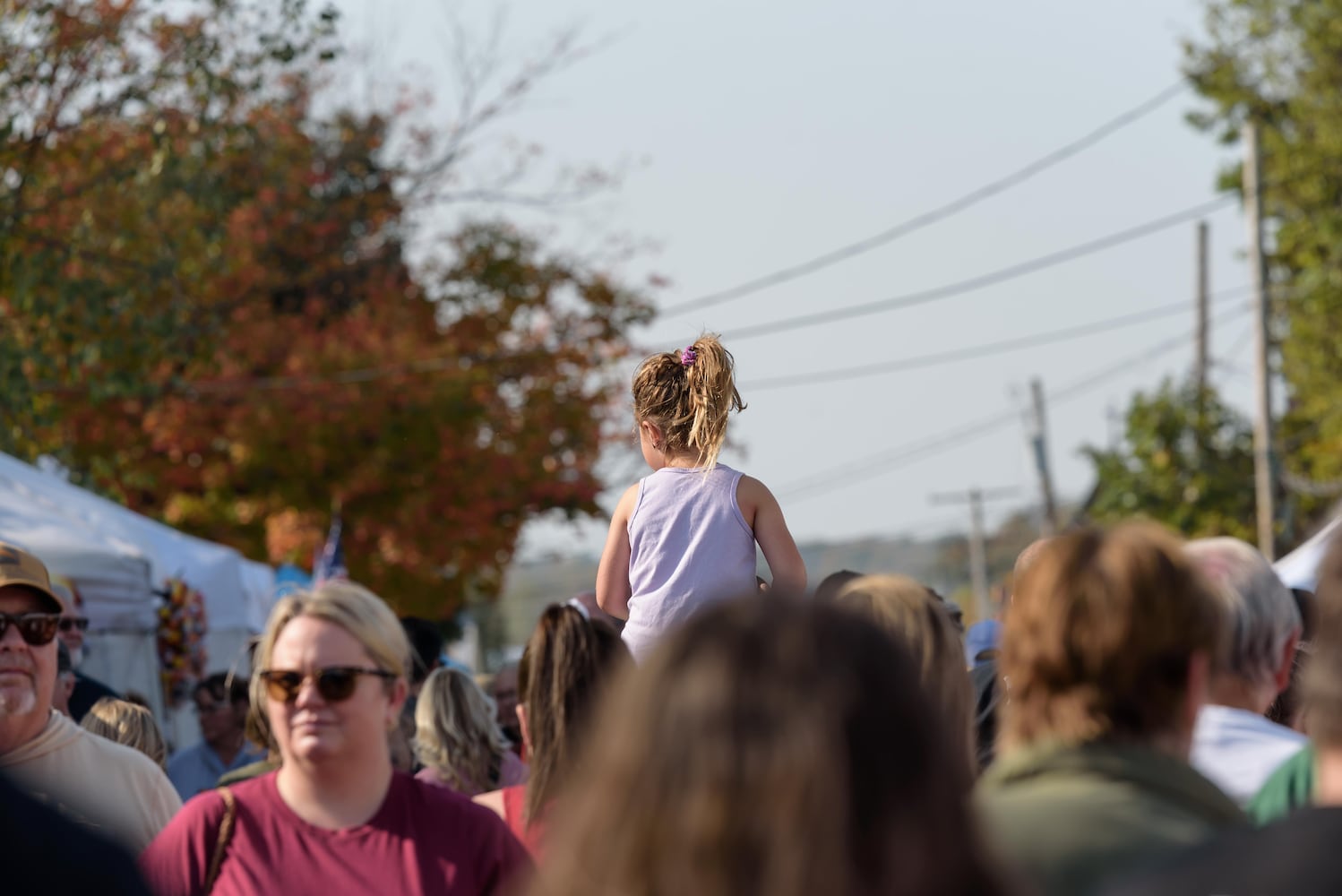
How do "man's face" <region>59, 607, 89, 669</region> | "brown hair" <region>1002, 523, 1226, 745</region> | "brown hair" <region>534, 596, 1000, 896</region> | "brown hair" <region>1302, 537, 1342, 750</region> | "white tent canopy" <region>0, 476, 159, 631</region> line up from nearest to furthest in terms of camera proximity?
"brown hair" <region>534, 596, 1000, 896</region>
"brown hair" <region>1302, 537, 1342, 750</region>
"brown hair" <region>1002, 523, 1226, 745</region>
"man's face" <region>59, 607, 89, 669</region>
"white tent canopy" <region>0, 476, 159, 631</region>

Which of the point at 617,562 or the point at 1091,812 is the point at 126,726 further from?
the point at 1091,812

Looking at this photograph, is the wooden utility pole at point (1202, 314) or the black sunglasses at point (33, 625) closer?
the black sunglasses at point (33, 625)

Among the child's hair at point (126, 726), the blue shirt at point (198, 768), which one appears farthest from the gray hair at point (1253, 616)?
the blue shirt at point (198, 768)

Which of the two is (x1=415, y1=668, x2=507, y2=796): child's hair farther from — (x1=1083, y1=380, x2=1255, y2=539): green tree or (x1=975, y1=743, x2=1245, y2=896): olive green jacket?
(x1=1083, y1=380, x2=1255, y2=539): green tree

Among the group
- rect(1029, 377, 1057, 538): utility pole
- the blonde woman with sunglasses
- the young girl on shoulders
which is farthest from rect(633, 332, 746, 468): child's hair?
rect(1029, 377, 1057, 538): utility pole

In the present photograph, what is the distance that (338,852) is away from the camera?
3471 millimetres

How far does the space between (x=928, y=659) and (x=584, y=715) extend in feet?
2.46

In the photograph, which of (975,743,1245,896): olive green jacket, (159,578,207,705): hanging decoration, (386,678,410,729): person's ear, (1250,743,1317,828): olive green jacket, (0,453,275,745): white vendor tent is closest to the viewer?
(975,743,1245,896): olive green jacket

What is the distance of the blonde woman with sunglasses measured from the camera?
11.3ft

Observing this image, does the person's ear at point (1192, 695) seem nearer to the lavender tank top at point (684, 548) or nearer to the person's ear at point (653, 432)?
the lavender tank top at point (684, 548)

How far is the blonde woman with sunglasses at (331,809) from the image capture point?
3447mm

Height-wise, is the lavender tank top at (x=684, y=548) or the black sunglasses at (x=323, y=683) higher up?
the lavender tank top at (x=684, y=548)

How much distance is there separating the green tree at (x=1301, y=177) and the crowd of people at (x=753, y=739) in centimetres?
2661

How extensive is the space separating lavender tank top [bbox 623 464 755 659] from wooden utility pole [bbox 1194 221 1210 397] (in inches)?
1028
